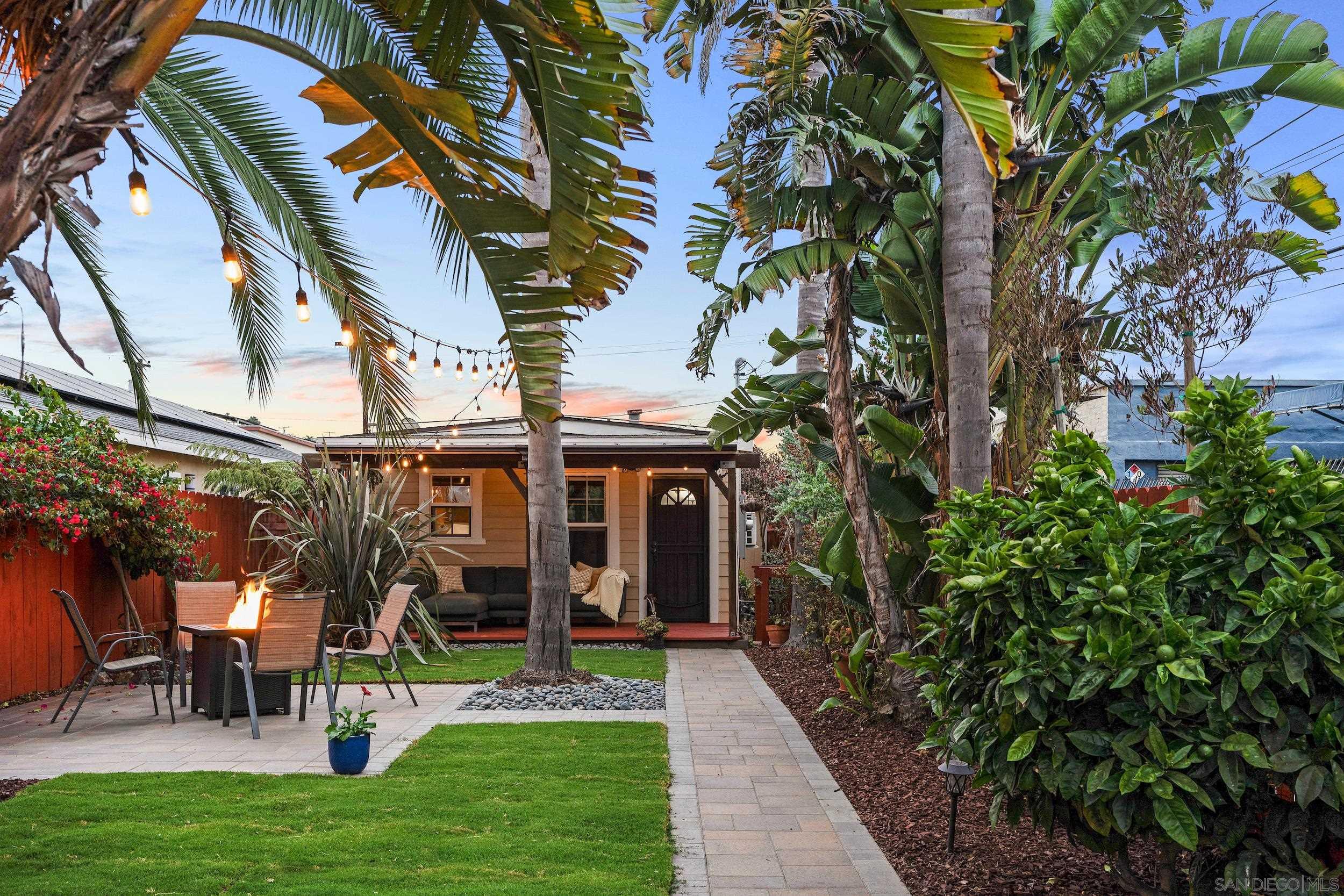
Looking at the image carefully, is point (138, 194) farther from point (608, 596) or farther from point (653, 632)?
point (608, 596)

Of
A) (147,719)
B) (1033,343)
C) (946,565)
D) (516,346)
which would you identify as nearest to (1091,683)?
(946,565)

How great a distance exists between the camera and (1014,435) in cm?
627

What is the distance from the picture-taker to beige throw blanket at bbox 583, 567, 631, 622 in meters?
14.0

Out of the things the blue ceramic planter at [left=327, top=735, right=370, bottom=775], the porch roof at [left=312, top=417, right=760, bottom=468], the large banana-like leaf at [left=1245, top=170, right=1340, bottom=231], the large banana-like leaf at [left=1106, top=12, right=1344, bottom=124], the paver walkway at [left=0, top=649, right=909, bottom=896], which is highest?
the large banana-like leaf at [left=1106, top=12, right=1344, bottom=124]

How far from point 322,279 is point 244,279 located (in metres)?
1.04

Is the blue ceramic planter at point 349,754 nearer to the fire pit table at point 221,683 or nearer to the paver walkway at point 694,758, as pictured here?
the paver walkway at point 694,758

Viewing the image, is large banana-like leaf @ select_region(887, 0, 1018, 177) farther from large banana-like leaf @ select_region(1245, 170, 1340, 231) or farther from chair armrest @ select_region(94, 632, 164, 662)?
chair armrest @ select_region(94, 632, 164, 662)

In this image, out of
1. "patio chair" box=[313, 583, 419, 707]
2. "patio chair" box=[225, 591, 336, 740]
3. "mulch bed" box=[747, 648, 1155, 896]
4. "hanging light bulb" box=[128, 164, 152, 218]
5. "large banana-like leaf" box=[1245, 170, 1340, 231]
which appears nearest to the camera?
"mulch bed" box=[747, 648, 1155, 896]

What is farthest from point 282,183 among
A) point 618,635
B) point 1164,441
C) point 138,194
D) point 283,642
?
point 1164,441

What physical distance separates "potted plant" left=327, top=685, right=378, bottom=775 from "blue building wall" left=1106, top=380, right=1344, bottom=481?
15.9m

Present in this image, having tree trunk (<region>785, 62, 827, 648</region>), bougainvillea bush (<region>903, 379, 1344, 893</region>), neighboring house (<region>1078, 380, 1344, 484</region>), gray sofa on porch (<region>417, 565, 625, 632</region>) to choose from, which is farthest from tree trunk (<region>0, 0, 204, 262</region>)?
gray sofa on porch (<region>417, 565, 625, 632</region>)

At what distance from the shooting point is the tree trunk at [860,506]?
6859 millimetres

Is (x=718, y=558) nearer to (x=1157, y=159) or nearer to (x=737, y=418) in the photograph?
(x=737, y=418)

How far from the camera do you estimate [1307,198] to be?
637 centimetres
